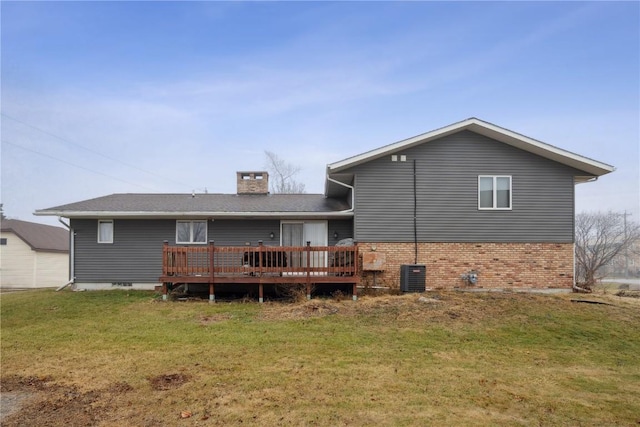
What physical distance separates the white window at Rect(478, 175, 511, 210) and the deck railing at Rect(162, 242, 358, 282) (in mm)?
4743

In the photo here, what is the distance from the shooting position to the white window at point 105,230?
13.7 meters

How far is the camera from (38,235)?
28359mm

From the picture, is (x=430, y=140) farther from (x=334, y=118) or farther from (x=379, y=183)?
(x=334, y=118)

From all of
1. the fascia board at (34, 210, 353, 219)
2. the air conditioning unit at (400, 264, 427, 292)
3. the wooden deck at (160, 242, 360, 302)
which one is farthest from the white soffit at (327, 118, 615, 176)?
the air conditioning unit at (400, 264, 427, 292)

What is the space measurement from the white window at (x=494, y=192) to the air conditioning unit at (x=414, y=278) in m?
3.11

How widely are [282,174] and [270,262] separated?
25.7m

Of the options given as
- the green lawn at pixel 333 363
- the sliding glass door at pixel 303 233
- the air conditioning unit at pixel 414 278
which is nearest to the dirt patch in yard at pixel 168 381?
the green lawn at pixel 333 363

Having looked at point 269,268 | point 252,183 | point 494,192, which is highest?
point 252,183

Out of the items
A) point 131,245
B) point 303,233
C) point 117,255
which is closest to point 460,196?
point 303,233

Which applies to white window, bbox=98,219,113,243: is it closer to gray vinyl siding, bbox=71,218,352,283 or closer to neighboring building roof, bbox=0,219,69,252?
gray vinyl siding, bbox=71,218,352,283

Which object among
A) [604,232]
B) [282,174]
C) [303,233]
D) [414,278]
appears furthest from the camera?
[282,174]

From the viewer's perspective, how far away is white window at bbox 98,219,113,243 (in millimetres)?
13719

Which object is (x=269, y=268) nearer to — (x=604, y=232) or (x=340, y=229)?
(x=340, y=229)

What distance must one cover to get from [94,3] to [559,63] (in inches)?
699
